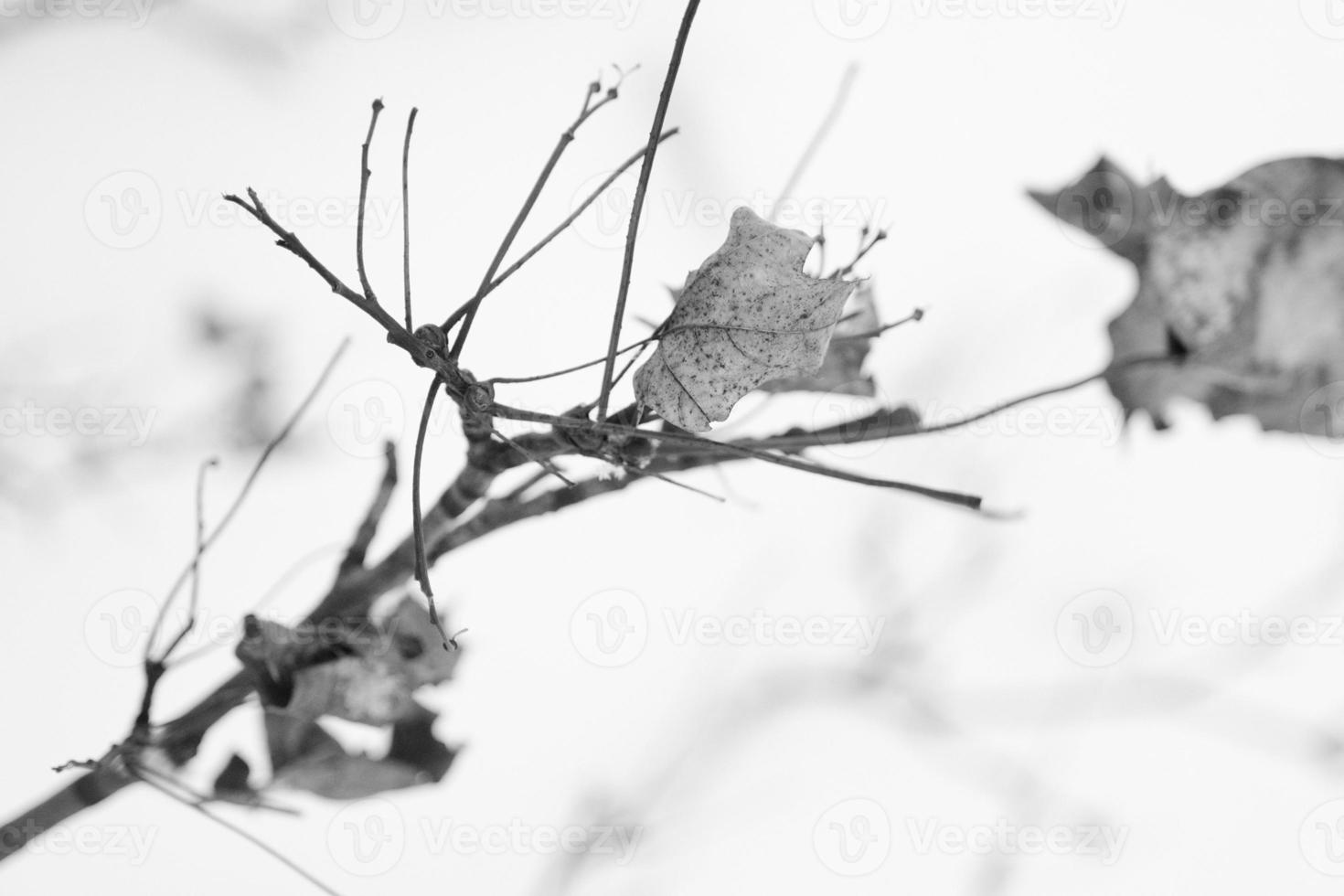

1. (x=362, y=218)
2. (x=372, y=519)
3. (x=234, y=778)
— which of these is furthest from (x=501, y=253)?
(x=234, y=778)

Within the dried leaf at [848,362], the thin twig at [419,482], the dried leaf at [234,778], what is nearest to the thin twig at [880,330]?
the dried leaf at [848,362]

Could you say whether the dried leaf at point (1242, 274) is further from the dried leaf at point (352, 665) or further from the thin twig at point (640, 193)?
the dried leaf at point (352, 665)

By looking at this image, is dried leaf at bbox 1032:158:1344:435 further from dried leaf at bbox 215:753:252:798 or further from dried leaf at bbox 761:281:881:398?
dried leaf at bbox 215:753:252:798

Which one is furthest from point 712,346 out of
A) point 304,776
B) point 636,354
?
point 304,776

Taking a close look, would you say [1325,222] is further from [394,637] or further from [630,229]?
[394,637]

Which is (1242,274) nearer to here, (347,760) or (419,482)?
(419,482)
